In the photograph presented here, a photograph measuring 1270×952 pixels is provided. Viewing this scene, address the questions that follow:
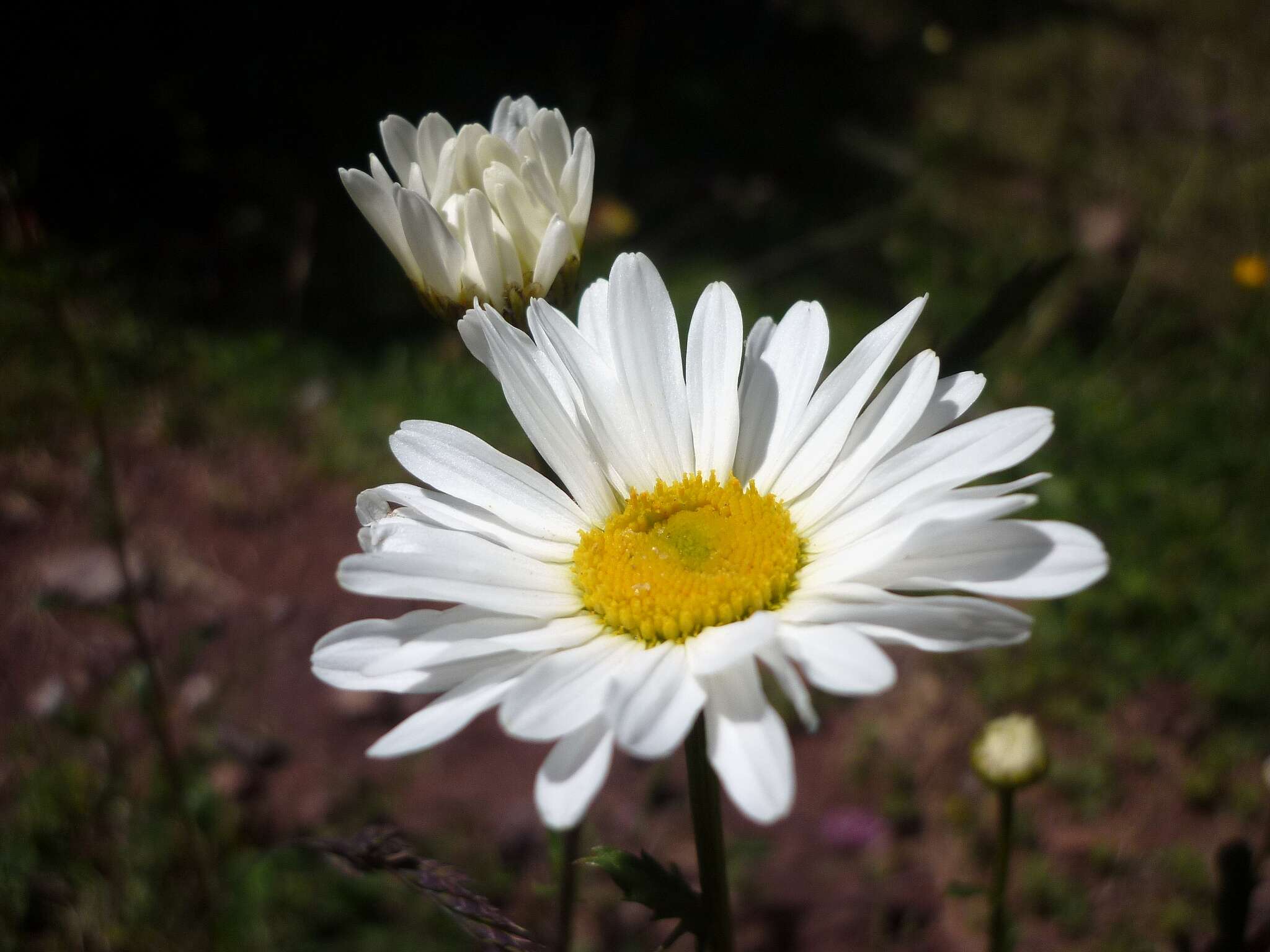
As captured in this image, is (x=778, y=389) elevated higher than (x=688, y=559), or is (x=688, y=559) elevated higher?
(x=778, y=389)

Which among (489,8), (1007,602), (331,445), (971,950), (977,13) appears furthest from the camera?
(977,13)

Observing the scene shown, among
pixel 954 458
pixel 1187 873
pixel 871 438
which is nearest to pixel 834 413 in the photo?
pixel 871 438

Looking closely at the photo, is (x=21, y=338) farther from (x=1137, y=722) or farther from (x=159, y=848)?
(x=1137, y=722)

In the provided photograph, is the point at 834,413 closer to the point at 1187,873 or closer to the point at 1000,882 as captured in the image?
the point at 1000,882

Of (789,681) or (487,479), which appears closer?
(789,681)

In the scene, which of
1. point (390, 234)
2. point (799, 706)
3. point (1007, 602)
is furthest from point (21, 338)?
point (799, 706)
